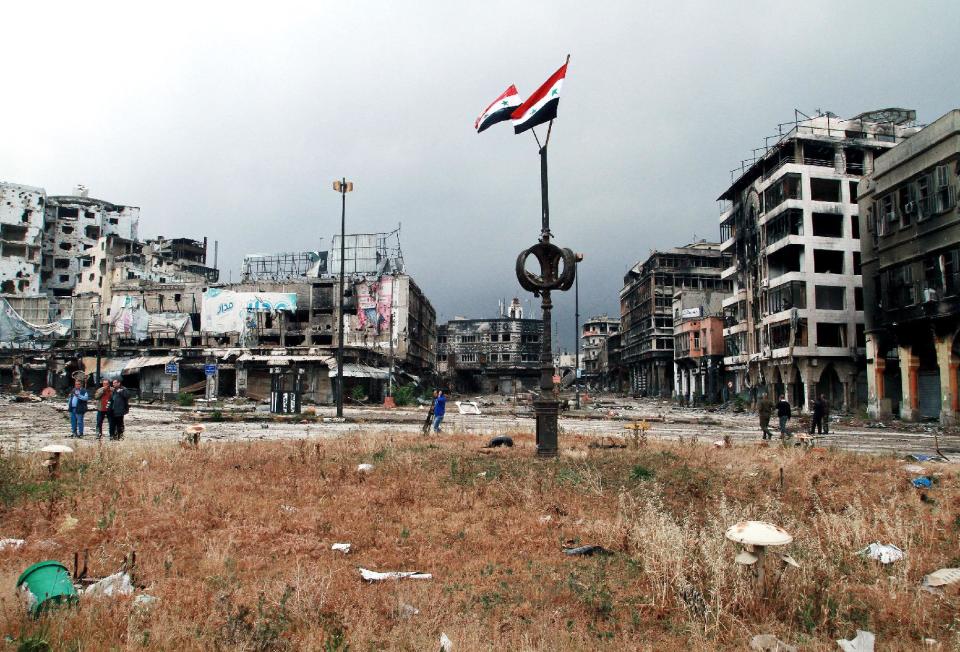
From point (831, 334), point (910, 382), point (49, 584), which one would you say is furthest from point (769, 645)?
point (831, 334)

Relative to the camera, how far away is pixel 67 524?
7348 mm

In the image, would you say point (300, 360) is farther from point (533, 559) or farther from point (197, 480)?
point (533, 559)

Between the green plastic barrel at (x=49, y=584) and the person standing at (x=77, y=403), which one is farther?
the person standing at (x=77, y=403)

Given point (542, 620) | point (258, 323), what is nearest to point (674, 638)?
point (542, 620)

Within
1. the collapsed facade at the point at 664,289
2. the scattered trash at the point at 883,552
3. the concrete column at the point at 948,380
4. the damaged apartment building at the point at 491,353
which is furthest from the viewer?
the damaged apartment building at the point at 491,353

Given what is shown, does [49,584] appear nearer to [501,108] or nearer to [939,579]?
[939,579]

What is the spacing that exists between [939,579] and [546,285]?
8315 millimetres

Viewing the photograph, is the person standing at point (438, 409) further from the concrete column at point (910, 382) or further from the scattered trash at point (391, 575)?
the concrete column at point (910, 382)

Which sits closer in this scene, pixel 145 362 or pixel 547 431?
pixel 547 431

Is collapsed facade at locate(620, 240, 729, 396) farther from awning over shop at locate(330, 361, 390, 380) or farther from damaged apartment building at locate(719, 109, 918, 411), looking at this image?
awning over shop at locate(330, 361, 390, 380)

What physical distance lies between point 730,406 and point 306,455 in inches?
1781

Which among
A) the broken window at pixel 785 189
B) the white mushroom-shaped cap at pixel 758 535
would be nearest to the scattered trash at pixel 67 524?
the white mushroom-shaped cap at pixel 758 535

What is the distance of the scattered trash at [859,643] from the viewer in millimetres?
4590

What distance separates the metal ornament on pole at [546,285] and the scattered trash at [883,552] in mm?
6183
